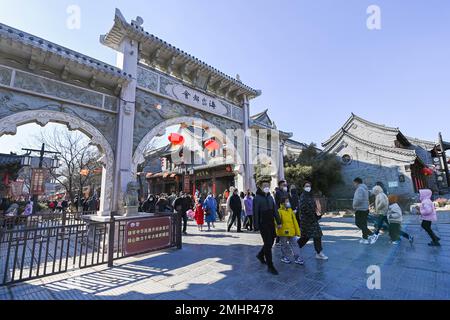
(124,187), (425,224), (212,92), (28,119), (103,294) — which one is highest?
(212,92)

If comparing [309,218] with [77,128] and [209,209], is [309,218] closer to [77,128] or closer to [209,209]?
[209,209]

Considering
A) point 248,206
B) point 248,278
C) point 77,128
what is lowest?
point 248,278

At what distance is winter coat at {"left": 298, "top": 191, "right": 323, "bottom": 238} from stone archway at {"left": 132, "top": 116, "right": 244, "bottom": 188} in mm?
4927

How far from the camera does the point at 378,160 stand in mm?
16906

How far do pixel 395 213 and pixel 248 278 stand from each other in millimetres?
4249

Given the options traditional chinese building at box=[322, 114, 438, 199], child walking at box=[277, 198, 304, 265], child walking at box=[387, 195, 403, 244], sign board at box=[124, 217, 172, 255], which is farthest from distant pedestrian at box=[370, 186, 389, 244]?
traditional chinese building at box=[322, 114, 438, 199]

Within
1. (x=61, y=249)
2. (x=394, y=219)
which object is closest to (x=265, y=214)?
(x=61, y=249)

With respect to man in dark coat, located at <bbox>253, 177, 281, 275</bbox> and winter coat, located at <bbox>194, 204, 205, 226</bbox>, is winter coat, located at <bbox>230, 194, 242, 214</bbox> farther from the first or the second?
man in dark coat, located at <bbox>253, 177, 281, 275</bbox>

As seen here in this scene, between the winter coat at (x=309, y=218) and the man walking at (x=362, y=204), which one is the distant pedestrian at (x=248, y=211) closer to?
the man walking at (x=362, y=204)

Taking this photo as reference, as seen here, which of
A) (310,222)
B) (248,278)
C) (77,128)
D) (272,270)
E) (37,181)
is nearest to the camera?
(248,278)

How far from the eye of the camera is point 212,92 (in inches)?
386
